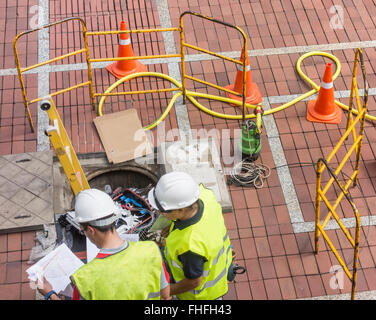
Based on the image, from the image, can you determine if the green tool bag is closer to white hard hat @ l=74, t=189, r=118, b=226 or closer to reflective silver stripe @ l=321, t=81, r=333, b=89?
reflective silver stripe @ l=321, t=81, r=333, b=89

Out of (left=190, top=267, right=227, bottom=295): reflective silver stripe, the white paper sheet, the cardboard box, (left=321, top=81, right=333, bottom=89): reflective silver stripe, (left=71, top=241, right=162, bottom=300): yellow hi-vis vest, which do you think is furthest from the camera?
(left=321, top=81, right=333, bottom=89): reflective silver stripe

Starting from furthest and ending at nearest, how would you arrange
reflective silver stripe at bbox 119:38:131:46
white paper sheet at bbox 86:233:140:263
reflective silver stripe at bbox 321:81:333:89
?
1. reflective silver stripe at bbox 119:38:131:46
2. reflective silver stripe at bbox 321:81:333:89
3. white paper sheet at bbox 86:233:140:263

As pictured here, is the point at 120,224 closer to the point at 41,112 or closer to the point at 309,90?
the point at 41,112

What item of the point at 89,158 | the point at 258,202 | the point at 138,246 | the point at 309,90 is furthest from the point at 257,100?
the point at 138,246

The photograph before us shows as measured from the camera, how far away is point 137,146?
7.99 metres

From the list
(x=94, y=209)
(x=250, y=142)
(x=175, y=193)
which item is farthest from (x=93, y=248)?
(x=250, y=142)

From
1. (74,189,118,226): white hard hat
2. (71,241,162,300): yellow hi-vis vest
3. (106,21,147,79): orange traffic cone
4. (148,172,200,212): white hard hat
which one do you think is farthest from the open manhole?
(71,241,162,300): yellow hi-vis vest

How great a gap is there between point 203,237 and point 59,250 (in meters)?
2.15

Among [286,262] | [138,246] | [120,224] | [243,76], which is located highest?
[243,76]

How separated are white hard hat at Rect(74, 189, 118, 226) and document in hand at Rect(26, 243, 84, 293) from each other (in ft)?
3.95

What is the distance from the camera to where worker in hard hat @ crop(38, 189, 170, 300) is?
4.80 m

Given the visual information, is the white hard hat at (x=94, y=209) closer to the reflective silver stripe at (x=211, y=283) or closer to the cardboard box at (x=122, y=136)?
the reflective silver stripe at (x=211, y=283)

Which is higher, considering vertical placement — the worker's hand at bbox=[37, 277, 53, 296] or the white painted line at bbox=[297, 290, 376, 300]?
the worker's hand at bbox=[37, 277, 53, 296]

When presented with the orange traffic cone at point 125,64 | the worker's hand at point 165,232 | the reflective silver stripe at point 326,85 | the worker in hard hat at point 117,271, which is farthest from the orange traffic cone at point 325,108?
the worker in hard hat at point 117,271
